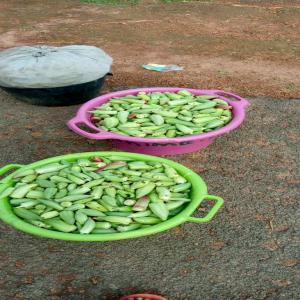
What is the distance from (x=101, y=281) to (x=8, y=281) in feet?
1.21

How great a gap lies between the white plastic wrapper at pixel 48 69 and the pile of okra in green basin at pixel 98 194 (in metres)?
1.17

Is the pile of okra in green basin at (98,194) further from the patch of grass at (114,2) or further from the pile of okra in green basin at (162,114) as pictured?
the patch of grass at (114,2)

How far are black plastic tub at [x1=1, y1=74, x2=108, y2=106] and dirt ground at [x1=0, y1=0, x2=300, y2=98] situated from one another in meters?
0.55

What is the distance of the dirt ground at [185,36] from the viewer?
4.60 m

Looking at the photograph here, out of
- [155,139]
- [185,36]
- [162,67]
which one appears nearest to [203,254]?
[155,139]

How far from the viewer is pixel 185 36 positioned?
19.7ft

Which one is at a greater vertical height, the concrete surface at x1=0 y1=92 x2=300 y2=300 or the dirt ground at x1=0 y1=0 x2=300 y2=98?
the dirt ground at x1=0 y1=0 x2=300 y2=98

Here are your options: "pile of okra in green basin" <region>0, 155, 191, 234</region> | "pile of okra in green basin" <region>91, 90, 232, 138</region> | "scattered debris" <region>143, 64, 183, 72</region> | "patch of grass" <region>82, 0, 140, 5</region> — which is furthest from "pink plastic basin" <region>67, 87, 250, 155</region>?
"patch of grass" <region>82, 0, 140, 5</region>

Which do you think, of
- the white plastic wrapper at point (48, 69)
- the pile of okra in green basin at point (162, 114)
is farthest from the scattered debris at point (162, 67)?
the pile of okra in green basin at point (162, 114)

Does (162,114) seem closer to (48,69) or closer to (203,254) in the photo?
(48,69)

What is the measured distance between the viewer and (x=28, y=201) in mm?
2305

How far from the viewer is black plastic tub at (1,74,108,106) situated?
3758 millimetres

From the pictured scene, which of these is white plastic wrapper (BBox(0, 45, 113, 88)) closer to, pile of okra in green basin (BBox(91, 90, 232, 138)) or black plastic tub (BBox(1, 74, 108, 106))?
black plastic tub (BBox(1, 74, 108, 106))

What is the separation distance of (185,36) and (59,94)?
258cm
